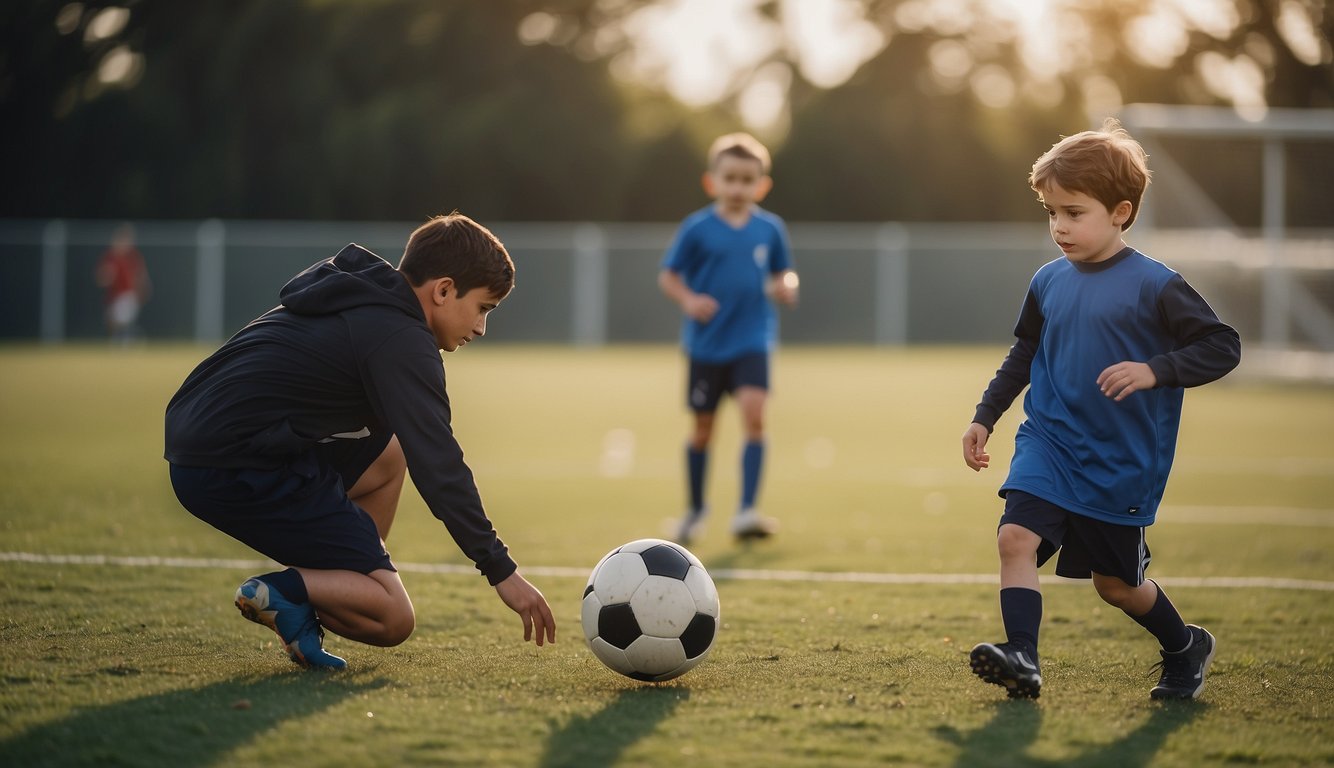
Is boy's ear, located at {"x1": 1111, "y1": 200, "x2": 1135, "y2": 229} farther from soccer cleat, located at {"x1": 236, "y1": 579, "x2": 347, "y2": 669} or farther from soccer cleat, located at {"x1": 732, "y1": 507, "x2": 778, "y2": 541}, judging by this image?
soccer cleat, located at {"x1": 732, "y1": 507, "x2": 778, "y2": 541}

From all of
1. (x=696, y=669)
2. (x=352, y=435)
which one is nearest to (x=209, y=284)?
(x=352, y=435)

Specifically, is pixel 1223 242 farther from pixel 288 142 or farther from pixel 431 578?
pixel 288 142

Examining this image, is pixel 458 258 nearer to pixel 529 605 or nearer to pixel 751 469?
pixel 529 605

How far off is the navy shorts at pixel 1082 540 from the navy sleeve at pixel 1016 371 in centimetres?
32

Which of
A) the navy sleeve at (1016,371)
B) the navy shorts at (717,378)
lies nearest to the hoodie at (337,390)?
the navy sleeve at (1016,371)

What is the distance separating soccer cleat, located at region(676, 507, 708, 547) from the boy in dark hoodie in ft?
9.54

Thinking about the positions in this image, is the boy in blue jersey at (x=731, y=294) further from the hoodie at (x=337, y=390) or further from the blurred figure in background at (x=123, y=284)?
the blurred figure in background at (x=123, y=284)

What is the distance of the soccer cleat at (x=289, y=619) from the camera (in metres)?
3.86

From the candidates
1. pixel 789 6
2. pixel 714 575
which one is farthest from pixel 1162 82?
pixel 714 575

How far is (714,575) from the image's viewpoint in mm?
5820

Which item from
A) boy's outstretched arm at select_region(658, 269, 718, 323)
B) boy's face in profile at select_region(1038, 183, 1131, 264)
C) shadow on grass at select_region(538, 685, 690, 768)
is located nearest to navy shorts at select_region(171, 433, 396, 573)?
shadow on grass at select_region(538, 685, 690, 768)

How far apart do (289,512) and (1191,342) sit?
8.04 feet

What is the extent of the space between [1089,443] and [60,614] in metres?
3.15

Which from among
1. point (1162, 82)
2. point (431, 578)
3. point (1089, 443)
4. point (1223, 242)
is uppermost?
point (1162, 82)
